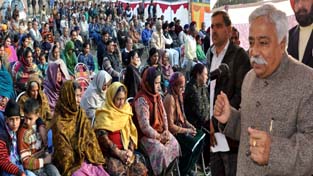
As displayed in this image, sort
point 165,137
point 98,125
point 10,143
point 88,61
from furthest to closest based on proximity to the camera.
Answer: point 88,61
point 165,137
point 98,125
point 10,143

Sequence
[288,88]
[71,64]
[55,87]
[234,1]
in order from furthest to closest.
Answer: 1. [71,64]
2. [55,87]
3. [234,1]
4. [288,88]

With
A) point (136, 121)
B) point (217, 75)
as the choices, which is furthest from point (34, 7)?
point (217, 75)

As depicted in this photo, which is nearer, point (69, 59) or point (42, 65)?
point (42, 65)

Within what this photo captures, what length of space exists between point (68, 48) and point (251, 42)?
6509 mm

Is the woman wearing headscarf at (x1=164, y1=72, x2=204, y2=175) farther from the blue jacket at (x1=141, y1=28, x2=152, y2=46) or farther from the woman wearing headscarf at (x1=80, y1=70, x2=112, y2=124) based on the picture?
the blue jacket at (x1=141, y1=28, x2=152, y2=46)

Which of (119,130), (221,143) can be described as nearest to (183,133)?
(119,130)

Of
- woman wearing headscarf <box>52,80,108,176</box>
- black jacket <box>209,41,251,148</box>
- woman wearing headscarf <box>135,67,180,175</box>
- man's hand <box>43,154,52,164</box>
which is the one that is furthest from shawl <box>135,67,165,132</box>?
black jacket <box>209,41,251,148</box>

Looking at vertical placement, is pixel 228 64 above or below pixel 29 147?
above

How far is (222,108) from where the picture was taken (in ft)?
5.10

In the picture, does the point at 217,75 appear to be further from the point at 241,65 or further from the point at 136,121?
the point at 136,121

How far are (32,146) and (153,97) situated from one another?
4.41 feet

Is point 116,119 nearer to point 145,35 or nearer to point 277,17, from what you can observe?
point 277,17

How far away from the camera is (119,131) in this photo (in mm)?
4281

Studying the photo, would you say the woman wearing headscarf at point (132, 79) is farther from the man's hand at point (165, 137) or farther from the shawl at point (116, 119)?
the shawl at point (116, 119)
